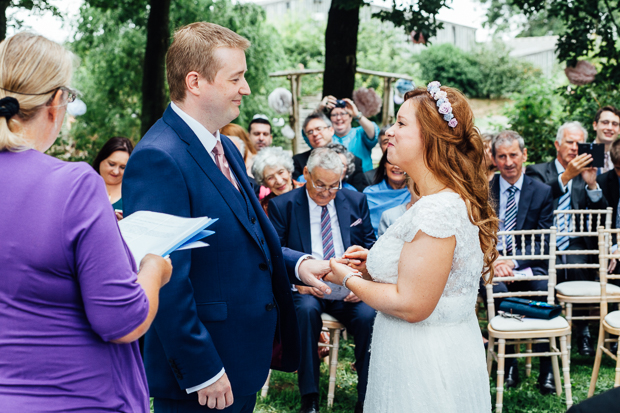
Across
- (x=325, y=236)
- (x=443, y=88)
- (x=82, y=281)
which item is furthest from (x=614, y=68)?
(x=82, y=281)

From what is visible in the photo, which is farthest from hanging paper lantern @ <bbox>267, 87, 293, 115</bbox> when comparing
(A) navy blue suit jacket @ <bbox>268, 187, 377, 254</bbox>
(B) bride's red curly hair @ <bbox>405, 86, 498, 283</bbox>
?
(B) bride's red curly hair @ <bbox>405, 86, 498, 283</bbox>

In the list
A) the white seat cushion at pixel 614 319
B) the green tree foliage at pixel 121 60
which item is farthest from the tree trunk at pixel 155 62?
the white seat cushion at pixel 614 319

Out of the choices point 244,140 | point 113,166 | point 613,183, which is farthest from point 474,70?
point 113,166

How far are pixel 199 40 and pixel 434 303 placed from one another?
1283 millimetres

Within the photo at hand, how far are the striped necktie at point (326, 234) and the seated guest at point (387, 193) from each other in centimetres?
83

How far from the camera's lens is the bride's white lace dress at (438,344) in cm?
223

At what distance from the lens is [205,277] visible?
6.55 feet

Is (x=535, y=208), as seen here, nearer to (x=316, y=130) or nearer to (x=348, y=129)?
(x=316, y=130)

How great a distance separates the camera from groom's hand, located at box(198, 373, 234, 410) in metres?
1.94

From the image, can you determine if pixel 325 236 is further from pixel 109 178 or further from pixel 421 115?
pixel 421 115

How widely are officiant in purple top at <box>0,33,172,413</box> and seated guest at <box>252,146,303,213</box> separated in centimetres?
364

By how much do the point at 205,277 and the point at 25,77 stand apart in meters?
0.89

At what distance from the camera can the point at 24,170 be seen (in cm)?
134

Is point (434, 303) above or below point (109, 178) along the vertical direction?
below
